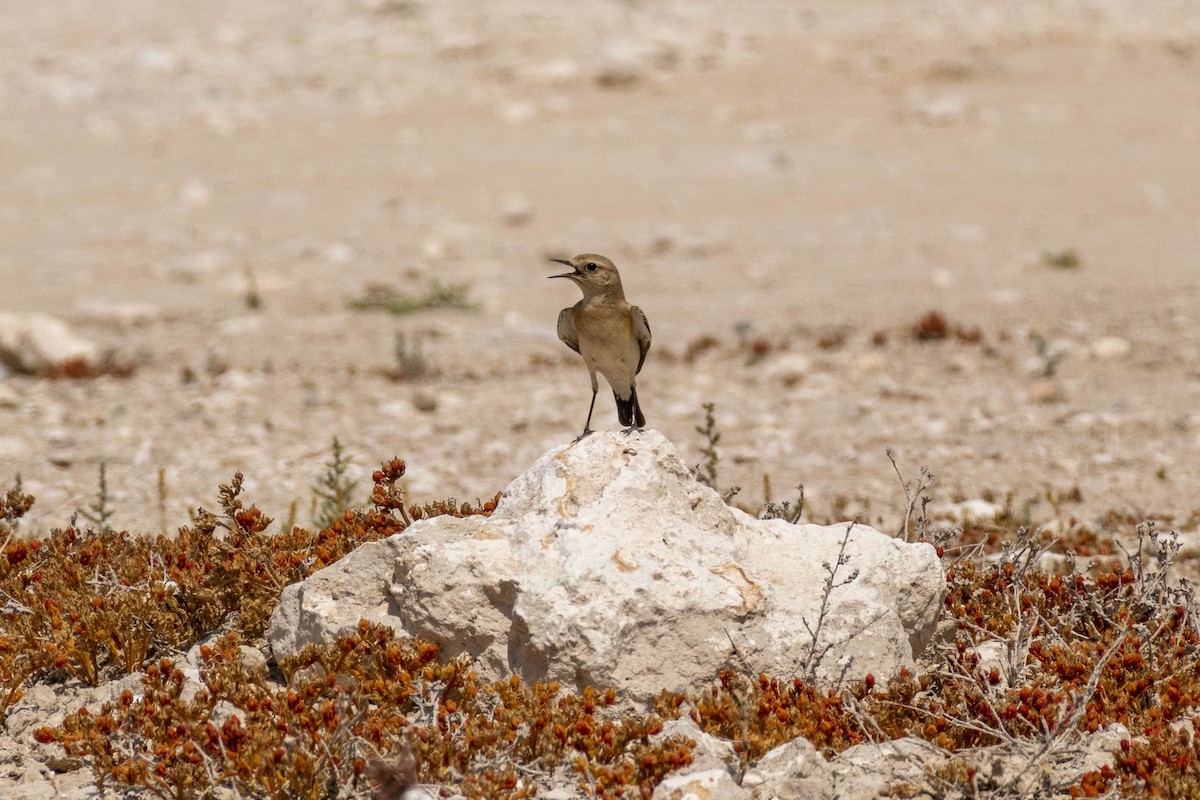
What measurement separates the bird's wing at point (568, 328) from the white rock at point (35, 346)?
6.55m

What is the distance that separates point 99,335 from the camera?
44.2 feet

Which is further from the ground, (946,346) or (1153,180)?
(1153,180)

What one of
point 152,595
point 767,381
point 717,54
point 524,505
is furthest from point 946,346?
point 717,54

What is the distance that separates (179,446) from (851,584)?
20.8 feet

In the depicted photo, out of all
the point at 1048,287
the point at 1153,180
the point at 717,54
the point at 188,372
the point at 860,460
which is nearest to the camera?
the point at 860,460

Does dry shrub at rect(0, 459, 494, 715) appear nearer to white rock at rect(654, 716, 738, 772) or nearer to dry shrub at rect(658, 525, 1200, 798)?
white rock at rect(654, 716, 738, 772)

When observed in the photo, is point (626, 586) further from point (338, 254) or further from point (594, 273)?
point (338, 254)

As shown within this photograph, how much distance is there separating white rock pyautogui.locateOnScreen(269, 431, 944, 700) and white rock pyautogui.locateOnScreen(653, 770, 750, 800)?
523 mm

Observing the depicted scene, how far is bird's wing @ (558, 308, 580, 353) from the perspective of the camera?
7.09 m

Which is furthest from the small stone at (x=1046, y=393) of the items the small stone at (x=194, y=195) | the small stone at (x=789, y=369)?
the small stone at (x=194, y=195)

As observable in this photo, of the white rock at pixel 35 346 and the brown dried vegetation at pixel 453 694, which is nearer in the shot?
the brown dried vegetation at pixel 453 694

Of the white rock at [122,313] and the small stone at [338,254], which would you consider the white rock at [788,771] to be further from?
the small stone at [338,254]

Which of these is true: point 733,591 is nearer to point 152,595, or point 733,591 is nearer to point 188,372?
point 152,595

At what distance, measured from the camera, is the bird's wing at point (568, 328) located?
7088 millimetres
